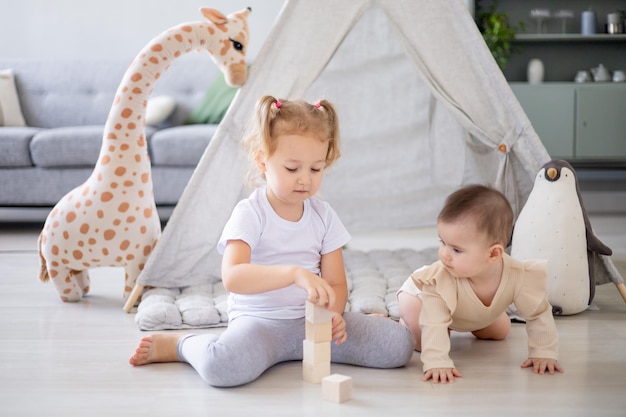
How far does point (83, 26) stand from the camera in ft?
16.5

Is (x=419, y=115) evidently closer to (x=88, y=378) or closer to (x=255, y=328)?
(x=255, y=328)

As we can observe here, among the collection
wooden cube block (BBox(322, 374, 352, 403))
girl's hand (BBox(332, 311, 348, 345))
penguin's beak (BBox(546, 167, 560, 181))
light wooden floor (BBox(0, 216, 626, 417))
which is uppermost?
penguin's beak (BBox(546, 167, 560, 181))

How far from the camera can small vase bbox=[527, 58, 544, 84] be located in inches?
208

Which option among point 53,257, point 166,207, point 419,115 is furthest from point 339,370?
point 166,207

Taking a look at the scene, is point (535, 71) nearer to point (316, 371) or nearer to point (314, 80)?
point (314, 80)

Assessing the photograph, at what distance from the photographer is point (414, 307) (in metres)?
1.91

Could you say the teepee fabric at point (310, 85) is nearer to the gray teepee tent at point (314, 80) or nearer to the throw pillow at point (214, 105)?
the gray teepee tent at point (314, 80)

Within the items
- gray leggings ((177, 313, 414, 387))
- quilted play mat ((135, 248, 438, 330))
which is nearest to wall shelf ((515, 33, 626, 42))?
quilted play mat ((135, 248, 438, 330))

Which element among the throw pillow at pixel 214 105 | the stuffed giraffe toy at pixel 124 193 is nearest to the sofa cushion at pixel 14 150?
the throw pillow at pixel 214 105

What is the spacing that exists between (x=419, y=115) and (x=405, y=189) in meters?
0.34

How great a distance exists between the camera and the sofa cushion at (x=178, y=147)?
387cm

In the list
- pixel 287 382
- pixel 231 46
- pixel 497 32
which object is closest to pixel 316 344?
pixel 287 382

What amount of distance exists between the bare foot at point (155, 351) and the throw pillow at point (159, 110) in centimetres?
256

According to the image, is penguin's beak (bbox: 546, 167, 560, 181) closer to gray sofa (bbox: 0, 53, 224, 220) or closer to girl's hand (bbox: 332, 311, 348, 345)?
girl's hand (bbox: 332, 311, 348, 345)
